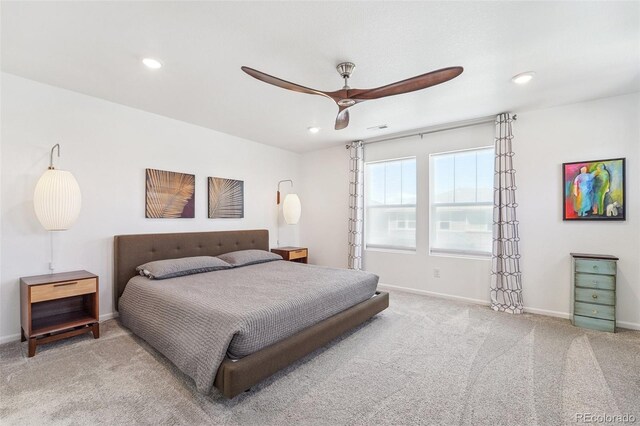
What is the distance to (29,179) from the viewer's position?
277 centimetres

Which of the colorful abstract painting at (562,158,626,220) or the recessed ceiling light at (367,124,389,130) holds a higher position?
the recessed ceiling light at (367,124,389,130)

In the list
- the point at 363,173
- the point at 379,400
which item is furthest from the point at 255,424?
the point at 363,173

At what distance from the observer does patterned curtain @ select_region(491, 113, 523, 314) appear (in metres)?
3.58

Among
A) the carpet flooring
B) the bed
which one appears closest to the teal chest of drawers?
the carpet flooring

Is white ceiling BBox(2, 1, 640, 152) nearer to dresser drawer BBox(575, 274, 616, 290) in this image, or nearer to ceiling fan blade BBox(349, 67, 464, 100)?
ceiling fan blade BBox(349, 67, 464, 100)

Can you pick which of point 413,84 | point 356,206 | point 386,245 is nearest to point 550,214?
point 386,245

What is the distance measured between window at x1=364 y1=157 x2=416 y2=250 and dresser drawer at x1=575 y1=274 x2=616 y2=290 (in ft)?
6.48

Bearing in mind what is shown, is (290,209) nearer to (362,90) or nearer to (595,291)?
(362,90)

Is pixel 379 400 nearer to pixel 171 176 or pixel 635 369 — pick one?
pixel 635 369

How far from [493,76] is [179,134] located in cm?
376

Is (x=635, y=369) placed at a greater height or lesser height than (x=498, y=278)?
lesser

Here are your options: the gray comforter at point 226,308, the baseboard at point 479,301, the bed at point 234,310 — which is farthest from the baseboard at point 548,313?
the gray comforter at point 226,308

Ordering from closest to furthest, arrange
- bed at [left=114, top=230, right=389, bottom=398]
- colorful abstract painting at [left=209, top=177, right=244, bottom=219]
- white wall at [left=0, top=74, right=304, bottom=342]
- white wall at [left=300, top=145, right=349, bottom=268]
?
bed at [left=114, top=230, right=389, bottom=398]
white wall at [left=0, top=74, right=304, bottom=342]
colorful abstract painting at [left=209, top=177, right=244, bottom=219]
white wall at [left=300, top=145, right=349, bottom=268]

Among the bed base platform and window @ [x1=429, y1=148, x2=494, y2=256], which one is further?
window @ [x1=429, y1=148, x2=494, y2=256]
